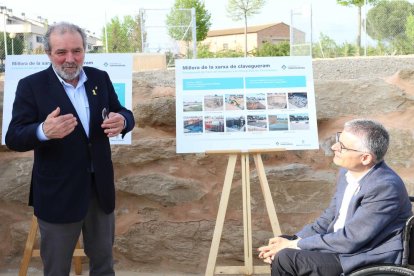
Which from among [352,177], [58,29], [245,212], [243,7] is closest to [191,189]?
[245,212]

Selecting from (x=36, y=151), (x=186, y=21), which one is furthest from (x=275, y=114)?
(x=186, y=21)

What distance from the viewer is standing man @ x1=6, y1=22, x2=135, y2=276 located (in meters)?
2.67

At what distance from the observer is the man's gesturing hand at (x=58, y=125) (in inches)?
97.1

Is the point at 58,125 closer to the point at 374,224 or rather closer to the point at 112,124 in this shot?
the point at 112,124

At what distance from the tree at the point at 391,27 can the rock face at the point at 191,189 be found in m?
10.3

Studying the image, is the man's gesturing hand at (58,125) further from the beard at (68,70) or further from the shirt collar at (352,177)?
the shirt collar at (352,177)

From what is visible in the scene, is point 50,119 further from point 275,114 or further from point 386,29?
point 386,29

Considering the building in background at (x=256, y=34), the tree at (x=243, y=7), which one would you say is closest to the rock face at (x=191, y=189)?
the tree at (x=243, y=7)

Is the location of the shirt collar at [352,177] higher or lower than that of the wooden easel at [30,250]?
higher

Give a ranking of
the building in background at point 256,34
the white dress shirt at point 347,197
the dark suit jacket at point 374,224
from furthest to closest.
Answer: the building in background at point 256,34 < the white dress shirt at point 347,197 < the dark suit jacket at point 374,224

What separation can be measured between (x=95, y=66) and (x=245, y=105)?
101 centimetres

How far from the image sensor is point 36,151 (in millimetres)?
2729

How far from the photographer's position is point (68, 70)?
8.79ft

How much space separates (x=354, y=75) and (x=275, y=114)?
9.41ft
